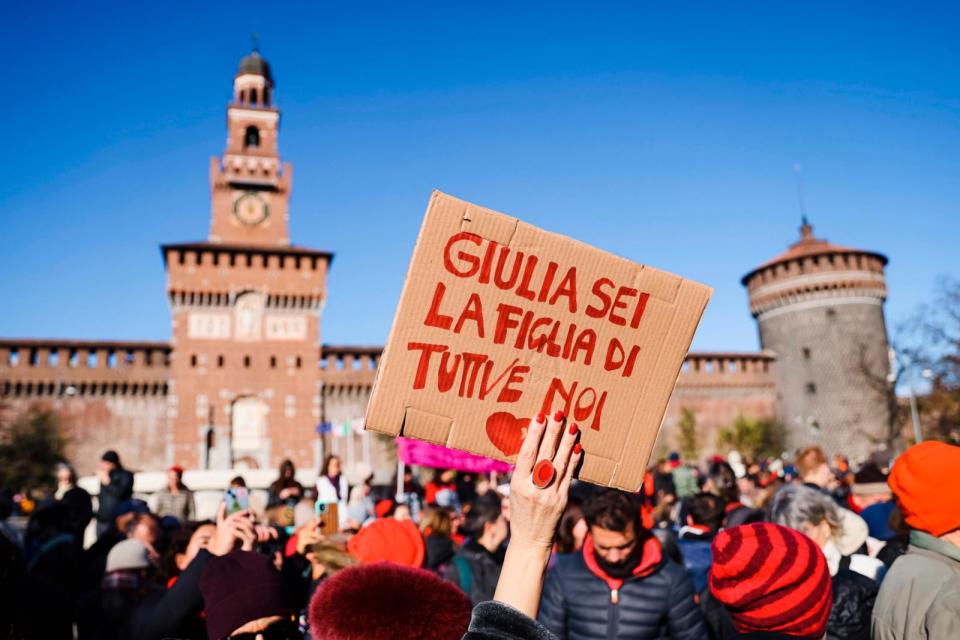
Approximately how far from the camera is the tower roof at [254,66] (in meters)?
37.4

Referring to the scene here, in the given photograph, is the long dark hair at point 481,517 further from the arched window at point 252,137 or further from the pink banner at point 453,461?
the arched window at point 252,137

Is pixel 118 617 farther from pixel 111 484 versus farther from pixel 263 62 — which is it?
pixel 263 62

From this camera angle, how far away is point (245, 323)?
33156mm

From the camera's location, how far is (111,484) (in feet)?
23.0

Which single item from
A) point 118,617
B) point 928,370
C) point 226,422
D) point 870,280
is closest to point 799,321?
point 870,280

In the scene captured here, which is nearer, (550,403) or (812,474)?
(550,403)

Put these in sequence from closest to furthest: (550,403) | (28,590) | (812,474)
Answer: (550,403) < (28,590) < (812,474)

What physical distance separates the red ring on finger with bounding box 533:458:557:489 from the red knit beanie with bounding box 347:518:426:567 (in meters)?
1.87

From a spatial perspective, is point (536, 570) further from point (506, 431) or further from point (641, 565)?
point (641, 565)

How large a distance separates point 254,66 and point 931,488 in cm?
3999

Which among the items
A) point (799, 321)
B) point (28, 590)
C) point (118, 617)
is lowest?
point (118, 617)

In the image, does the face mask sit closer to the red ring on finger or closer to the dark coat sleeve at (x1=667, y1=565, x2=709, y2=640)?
the dark coat sleeve at (x1=667, y1=565, x2=709, y2=640)

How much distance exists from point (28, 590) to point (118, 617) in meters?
0.53

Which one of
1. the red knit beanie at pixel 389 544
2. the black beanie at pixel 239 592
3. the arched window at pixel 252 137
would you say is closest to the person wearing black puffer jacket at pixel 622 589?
the red knit beanie at pixel 389 544
